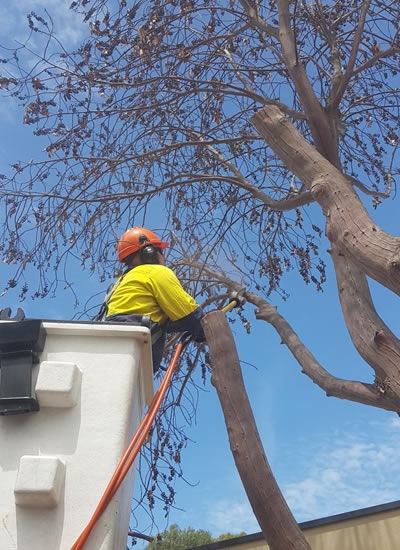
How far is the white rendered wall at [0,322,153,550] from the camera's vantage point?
6.79ft

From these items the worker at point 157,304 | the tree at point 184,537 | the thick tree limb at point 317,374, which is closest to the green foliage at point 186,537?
the tree at point 184,537

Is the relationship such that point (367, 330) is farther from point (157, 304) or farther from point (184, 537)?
point (184, 537)

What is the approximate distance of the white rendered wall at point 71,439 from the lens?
207cm

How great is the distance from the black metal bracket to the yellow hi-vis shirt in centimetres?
127

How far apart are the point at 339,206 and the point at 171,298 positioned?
1194mm

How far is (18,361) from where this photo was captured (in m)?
2.32

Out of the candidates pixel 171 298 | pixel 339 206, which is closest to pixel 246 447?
pixel 171 298

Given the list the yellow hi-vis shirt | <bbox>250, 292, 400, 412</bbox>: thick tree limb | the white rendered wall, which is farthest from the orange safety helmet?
the white rendered wall

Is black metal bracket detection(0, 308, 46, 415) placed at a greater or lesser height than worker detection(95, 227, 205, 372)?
lesser

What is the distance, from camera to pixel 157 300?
12.0 feet

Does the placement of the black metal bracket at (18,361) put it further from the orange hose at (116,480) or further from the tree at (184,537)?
the tree at (184,537)

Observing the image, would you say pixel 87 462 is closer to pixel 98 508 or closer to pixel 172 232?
pixel 98 508

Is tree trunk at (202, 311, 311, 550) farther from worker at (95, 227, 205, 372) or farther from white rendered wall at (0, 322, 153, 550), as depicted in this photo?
white rendered wall at (0, 322, 153, 550)

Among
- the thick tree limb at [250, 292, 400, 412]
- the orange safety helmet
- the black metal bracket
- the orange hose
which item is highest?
the orange safety helmet
